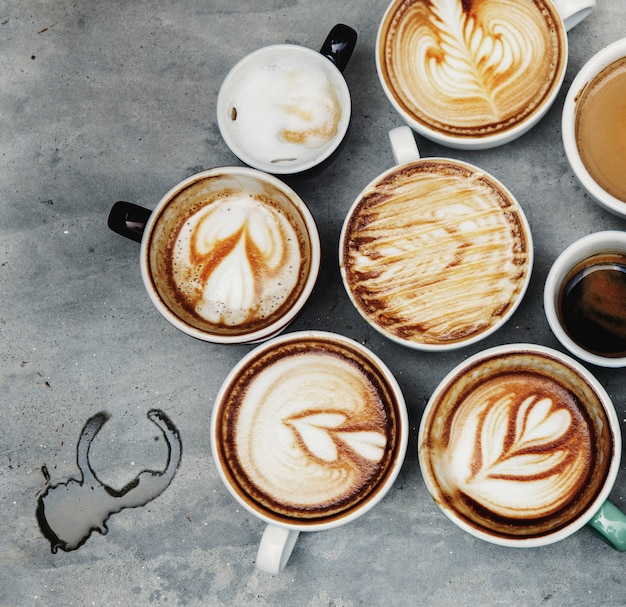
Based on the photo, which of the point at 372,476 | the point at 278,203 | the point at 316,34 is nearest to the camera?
the point at 372,476

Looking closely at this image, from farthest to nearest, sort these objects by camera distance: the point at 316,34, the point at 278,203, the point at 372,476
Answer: the point at 316,34
the point at 278,203
the point at 372,476

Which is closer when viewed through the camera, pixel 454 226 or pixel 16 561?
pixel 454 226

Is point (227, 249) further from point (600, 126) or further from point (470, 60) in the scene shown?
point (600, 126)

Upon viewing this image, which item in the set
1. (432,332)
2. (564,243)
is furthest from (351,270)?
(564,243)

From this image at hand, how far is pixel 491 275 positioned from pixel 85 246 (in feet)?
2.72

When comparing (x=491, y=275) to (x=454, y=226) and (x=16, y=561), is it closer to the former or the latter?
(x=454, y=226)

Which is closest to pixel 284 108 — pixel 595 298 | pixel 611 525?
pixel 595 298

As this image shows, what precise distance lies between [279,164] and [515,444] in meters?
0.69

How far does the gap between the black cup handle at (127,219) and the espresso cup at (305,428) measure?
315 mm

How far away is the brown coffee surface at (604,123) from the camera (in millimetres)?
1262

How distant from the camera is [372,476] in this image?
124 cm

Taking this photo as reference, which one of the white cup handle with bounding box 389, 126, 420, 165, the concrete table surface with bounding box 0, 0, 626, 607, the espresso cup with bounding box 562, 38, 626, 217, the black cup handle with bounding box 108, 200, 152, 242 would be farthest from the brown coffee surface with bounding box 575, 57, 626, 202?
the black cup handle with bounding box 108, 200, 152, 242

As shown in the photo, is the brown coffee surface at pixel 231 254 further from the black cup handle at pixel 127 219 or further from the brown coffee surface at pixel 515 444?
the brown coffee surface at pixel 515 444

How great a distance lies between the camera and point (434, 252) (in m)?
1.28
